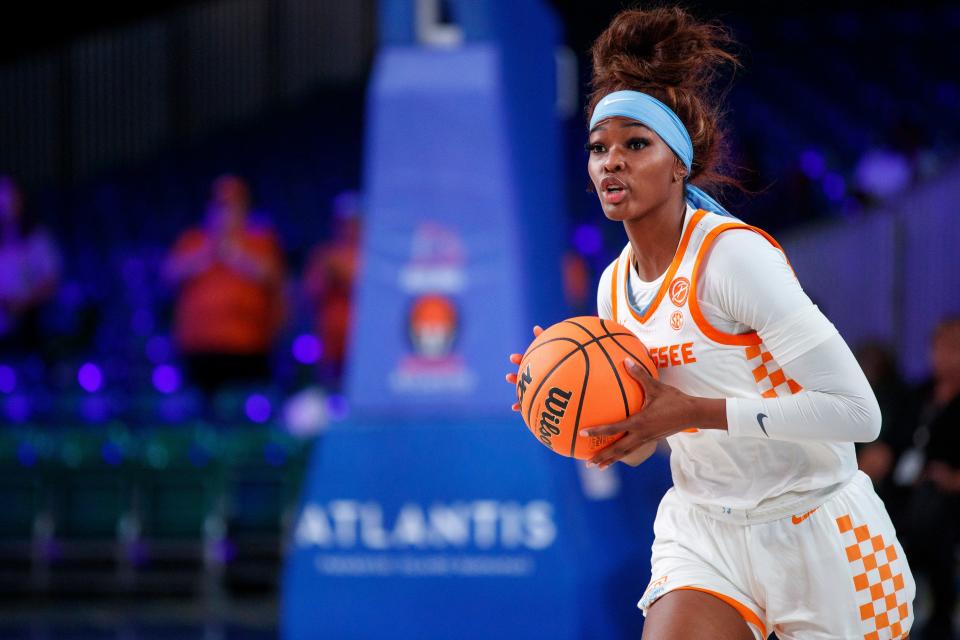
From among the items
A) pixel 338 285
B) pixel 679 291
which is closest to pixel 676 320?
pixel 679 291

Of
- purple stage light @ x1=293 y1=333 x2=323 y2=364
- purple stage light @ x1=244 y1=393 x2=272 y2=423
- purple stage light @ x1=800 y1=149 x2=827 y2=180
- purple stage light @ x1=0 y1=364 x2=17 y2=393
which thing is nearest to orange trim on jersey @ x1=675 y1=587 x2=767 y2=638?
purple stage light @ x1=244 y1=393 x2=272 y2=423

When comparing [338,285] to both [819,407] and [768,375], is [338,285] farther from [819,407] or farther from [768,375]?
[819,407]

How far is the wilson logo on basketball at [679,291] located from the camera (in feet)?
9.57

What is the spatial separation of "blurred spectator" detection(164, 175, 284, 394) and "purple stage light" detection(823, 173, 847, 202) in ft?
17.2

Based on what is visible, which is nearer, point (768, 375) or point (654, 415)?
point (654, 415)

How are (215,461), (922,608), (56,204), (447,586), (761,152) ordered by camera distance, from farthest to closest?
(56,204), (761,152), (215,461), (922,608), (447,586)

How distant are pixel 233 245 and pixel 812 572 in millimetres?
6857

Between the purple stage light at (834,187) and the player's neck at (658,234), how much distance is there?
29.2 feet

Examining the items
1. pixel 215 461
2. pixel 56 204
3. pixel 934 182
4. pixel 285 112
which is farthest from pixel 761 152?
pixel 56 204

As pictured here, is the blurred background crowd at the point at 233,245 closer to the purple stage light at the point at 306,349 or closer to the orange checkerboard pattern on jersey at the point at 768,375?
the purple stage light at the point at 306,349

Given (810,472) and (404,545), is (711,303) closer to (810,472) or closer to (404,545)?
(810,472)

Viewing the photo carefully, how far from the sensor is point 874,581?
9.70 feet

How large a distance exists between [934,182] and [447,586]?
4.86 m

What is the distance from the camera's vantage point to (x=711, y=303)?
287cm
